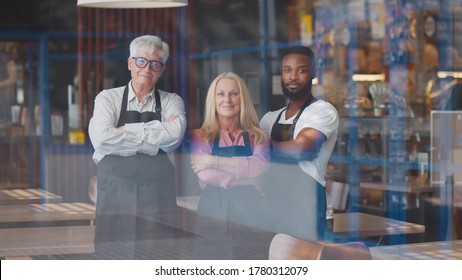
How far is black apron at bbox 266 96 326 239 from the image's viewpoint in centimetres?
423

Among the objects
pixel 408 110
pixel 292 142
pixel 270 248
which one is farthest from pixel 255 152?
pixel 408 110

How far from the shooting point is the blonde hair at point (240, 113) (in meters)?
4.17

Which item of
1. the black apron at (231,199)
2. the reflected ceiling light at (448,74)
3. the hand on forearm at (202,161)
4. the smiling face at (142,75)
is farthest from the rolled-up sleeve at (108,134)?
the reflected ceiling light at (448,74)

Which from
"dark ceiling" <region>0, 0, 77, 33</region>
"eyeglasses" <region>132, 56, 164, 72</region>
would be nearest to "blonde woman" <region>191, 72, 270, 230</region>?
"eyeglasses" <region>132, 56, 164, 72</region>

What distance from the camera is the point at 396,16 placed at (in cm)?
A: 782

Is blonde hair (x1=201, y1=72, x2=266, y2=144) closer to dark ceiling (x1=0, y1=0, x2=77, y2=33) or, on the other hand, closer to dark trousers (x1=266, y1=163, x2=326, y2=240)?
dark trousers (x1=266, y1=163, x2=326, y2=240)

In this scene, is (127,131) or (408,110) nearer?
(127,131)

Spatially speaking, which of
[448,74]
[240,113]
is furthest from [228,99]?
[448,74]

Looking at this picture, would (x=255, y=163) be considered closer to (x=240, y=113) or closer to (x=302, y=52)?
(x=240, y=113)

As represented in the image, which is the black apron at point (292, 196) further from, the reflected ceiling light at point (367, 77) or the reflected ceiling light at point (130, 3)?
the reflected ceiling light at point (367, 77)

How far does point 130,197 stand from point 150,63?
601 millimetres

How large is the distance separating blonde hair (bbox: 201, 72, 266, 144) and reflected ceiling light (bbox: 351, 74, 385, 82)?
392cm

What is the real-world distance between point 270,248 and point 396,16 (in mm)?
4105
